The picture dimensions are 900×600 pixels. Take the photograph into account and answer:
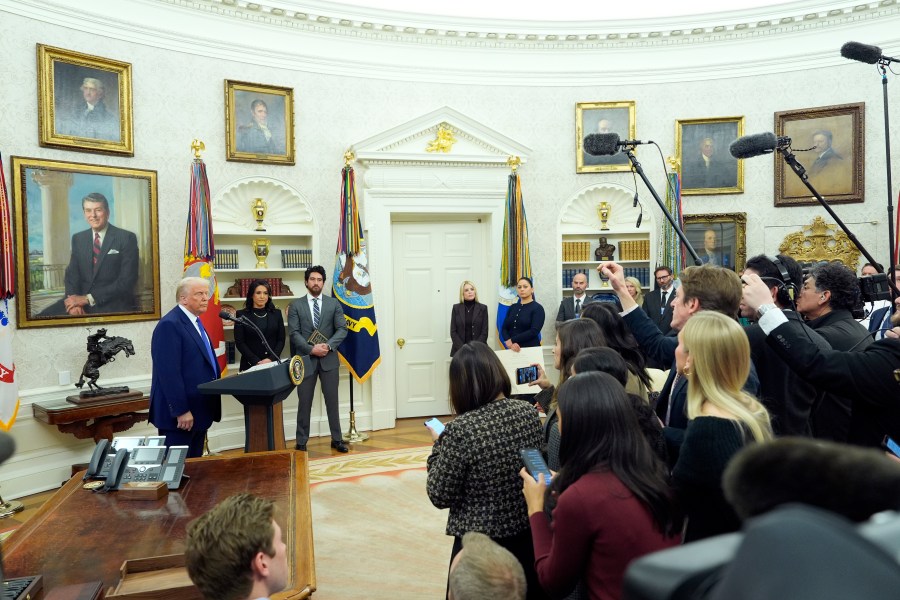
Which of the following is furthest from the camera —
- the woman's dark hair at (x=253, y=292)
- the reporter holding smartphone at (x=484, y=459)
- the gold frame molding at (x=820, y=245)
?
the gold frame molding at (x=820, y=245)

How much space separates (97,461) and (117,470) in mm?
195

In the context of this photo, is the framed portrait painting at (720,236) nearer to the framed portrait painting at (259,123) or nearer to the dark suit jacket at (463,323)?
the dark suit jacket at (463,323)

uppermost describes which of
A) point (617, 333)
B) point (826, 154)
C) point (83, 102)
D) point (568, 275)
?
point (83, 102)

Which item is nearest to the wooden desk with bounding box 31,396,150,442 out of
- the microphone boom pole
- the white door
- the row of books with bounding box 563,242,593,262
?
the white door

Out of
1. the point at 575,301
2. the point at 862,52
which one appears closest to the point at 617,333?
the point at 862,52

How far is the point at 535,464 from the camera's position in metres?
2.05

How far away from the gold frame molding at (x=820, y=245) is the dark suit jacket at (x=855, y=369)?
617cm

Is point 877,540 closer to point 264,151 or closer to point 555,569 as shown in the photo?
point 555,569

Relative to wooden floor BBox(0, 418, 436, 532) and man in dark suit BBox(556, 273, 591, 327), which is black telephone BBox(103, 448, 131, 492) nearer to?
wooden floor BBox(0, 418, 436, 532)

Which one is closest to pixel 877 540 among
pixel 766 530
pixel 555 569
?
pixel 766 530

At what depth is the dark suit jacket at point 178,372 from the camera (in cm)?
398

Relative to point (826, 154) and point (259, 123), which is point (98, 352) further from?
point (826, 154)

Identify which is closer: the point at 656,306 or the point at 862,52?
the point at 862,52

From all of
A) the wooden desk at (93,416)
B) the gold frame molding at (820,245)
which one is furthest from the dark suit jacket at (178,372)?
the gold frame molding at (820,245)
